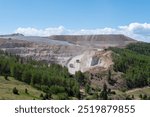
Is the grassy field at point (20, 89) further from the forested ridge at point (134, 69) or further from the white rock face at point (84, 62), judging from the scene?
the white rock face at point (84, 62)

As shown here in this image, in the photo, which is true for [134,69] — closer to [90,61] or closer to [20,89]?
[90,61]

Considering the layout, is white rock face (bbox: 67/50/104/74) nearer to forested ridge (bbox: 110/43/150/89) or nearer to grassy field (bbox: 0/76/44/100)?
forested ridge (bbox: 110/43/150/89)

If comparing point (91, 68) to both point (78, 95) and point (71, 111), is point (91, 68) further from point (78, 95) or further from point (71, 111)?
point (71, 111)

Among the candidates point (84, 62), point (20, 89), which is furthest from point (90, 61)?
point (20, 89)

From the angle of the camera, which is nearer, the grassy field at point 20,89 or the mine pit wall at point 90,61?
the grassy field at point 20,89

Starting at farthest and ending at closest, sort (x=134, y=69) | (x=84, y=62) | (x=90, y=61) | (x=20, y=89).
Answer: (x=84, y=62)
(x=90, y=61)
(x=134, y=69)
(x=20, y=89)

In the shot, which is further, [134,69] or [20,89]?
[134,69]

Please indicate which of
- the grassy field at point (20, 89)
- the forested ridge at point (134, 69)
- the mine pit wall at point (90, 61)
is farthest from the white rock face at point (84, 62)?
the grassy field at point (20, 89)

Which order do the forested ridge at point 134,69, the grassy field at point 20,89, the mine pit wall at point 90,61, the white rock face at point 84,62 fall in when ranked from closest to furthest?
the grassy field at point 20,89 < the forested ridge at point 134,69 < the mine pit wall at point 90,61 < the white rock face at point 84,62

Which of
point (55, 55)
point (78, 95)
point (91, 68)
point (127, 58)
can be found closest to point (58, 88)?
point (78, 95)

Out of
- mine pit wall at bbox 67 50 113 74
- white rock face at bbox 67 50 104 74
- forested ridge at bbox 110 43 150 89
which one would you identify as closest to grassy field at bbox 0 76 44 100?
forested ridge at bbox 110 43 150 89

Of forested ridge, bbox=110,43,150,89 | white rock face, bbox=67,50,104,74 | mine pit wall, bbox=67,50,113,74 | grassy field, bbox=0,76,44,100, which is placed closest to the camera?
grassy field, bbox=0,76,44,100
